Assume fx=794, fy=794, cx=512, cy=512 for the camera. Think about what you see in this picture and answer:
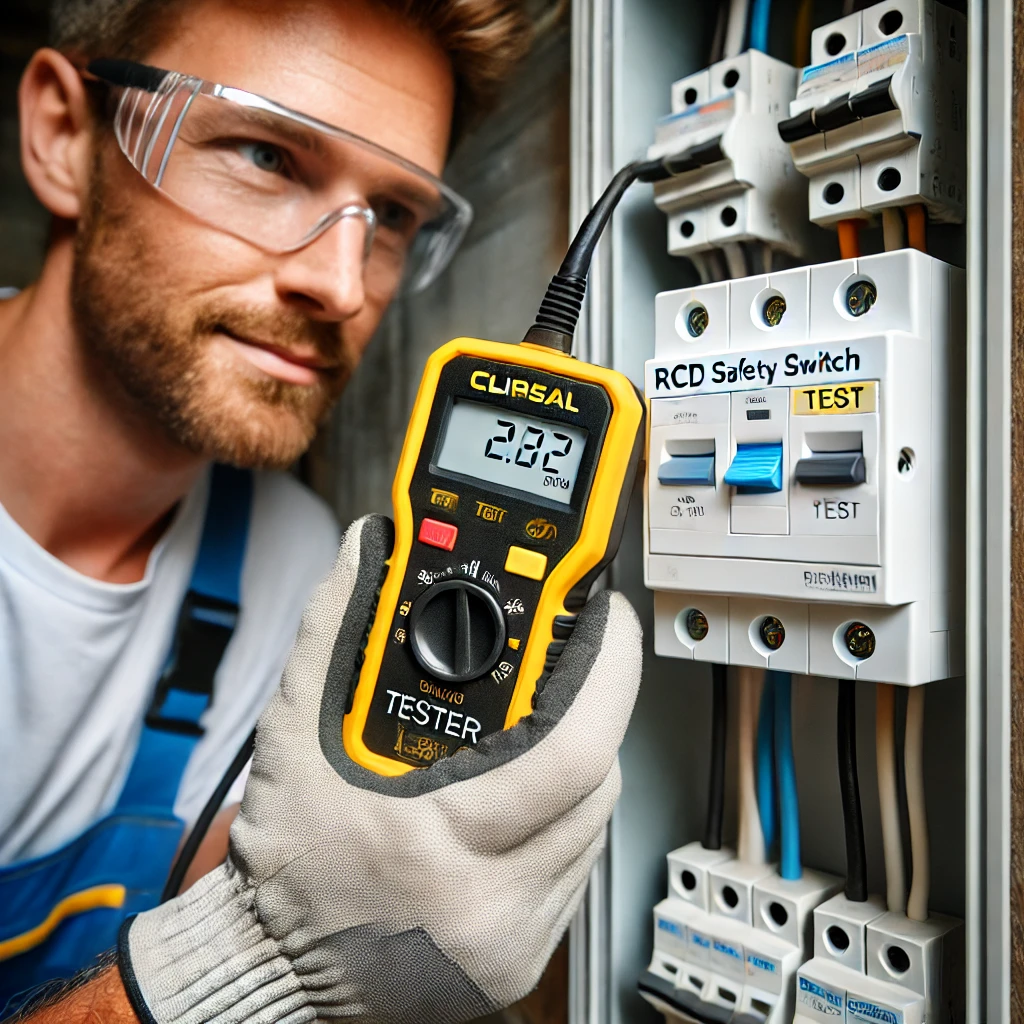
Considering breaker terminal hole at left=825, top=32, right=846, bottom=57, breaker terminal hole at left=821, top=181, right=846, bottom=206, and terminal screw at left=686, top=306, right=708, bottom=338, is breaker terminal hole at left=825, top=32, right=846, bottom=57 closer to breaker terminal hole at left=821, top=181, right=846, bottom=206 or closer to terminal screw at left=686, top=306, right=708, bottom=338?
breaker terminal hole at left=821, top=181, right=846, bottom=206

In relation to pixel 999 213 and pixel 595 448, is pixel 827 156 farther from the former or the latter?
pixel 595 448

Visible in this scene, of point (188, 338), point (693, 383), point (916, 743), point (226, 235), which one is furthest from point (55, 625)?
point (916, 743)

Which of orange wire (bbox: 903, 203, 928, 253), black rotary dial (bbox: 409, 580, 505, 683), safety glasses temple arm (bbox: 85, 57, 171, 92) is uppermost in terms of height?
safety glasses temple arm (bbox: 85, 57, 171, 92)

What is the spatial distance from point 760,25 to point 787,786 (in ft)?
2.02

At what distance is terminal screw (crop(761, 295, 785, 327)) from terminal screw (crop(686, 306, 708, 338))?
44mm

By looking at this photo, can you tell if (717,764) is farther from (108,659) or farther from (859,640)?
(108,659)

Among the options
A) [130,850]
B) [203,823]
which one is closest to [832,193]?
[203,823]

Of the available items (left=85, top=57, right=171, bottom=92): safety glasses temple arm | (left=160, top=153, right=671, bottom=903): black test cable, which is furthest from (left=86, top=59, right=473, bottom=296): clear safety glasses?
(left=160, top=153, right=671, bottom=903): black test cable

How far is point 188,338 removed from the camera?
865 mm

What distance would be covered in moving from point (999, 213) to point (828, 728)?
1.33 feet

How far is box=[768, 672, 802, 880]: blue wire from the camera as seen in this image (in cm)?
62

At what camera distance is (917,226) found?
1.83 feet

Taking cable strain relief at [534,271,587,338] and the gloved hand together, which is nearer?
the gloved hand

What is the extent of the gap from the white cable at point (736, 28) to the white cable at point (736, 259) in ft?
0.56
